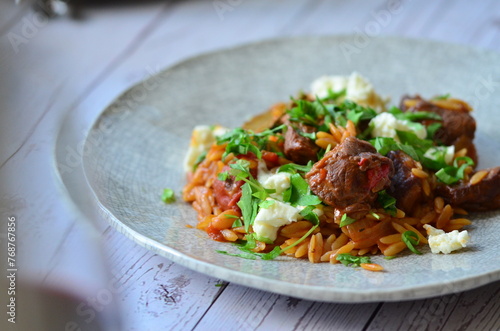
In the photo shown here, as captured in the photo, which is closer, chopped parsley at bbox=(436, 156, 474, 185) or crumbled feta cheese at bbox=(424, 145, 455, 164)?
chopped parsley at bbox=(436, 156, 474, 185)

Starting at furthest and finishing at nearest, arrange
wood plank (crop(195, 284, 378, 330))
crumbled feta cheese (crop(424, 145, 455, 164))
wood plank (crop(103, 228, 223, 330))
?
crumbled feta cheese (crop(424, 145, 455, 164)) < wood plank (crop(103, 228, 223, 330)) < wood plank (crop(195, 284, 378, 330))

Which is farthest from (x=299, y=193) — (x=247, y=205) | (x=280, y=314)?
(x=280, y=314)

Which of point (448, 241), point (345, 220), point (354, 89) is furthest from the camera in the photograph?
point (354, 89)

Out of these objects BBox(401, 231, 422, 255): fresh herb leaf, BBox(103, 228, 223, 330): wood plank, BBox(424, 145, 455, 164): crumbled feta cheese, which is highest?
BBox(424, 145, 455, 164): crumbled feta cheese

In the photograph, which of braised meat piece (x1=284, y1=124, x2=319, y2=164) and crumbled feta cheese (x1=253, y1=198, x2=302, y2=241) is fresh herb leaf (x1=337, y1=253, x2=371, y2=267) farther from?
braised meat piece (x1=284, y1=124, x2=319, y2=164)

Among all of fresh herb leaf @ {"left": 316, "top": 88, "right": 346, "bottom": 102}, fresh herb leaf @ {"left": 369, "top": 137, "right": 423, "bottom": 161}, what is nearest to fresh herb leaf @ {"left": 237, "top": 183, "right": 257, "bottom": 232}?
fresh herb leaf @ {"left": 369, "top": 137, "right": 423, "bottom": 161}

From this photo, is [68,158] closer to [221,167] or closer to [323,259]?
[221,167]

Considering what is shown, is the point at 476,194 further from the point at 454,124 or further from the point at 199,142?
the point at 199,142
